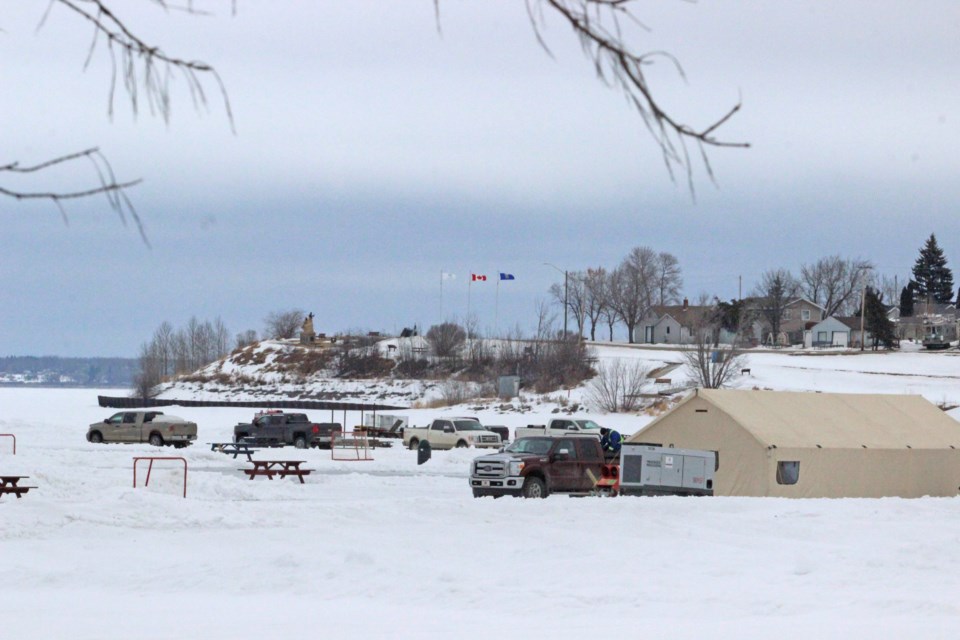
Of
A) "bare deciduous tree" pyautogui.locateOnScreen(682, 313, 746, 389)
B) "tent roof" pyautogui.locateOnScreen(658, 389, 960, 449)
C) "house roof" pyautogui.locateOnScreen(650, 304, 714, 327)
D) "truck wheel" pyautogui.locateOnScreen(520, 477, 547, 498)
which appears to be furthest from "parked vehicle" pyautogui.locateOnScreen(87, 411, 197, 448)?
"house roof" pyautogui.locateOnScreen(650, 304, 714, 327)

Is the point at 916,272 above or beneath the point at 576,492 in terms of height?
above

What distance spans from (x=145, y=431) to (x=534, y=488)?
26845 mm

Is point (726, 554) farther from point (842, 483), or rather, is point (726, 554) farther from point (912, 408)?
point (912, 408)

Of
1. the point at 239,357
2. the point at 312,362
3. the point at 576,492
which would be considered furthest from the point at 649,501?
the point at 239,357

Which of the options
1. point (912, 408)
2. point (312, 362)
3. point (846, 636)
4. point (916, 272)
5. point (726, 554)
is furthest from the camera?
point (916, 272)

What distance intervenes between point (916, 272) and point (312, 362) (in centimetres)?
9298

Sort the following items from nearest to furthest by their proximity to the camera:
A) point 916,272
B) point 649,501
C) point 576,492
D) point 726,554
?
1. point 726,554
2. point 649,501
3. point 576,492
4. point 916,272

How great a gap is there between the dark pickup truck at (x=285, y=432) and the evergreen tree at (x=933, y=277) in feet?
435

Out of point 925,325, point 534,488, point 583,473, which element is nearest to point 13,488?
point 534,488

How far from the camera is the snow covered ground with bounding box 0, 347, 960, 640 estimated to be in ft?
44.3

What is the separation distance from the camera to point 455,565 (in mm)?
18172

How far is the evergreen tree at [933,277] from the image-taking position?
6540 inches

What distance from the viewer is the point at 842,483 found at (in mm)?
31375

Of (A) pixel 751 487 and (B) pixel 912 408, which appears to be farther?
(B) pixel 912 408
